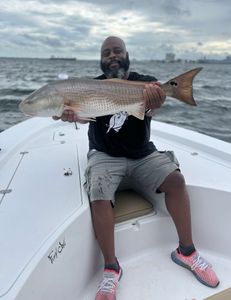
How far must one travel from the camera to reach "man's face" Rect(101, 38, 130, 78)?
304 centimetres

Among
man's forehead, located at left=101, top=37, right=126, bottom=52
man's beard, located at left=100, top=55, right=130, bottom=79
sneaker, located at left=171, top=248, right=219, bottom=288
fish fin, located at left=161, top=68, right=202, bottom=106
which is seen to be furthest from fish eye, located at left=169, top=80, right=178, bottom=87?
sneaker, located at left=171, top=248, right=219, bottom=288

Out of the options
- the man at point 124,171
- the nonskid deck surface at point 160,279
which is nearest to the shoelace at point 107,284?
the man at point 124,171

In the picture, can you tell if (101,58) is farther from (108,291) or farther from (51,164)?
(108,291)

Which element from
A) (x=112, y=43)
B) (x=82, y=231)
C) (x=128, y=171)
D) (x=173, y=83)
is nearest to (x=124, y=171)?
(x=128, y=171)

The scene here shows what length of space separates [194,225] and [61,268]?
1.25 meters

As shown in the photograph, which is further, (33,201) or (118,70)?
(118,70)

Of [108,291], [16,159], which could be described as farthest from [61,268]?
[16,159]

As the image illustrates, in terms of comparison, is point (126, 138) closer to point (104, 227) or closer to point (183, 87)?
point (183, 87)

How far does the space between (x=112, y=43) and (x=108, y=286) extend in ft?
6.08

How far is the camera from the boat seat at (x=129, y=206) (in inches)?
113

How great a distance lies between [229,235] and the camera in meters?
2.91

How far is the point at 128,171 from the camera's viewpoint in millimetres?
2936

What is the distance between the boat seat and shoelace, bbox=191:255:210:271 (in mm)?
532

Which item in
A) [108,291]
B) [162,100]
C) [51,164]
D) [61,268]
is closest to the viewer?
[61,268]
